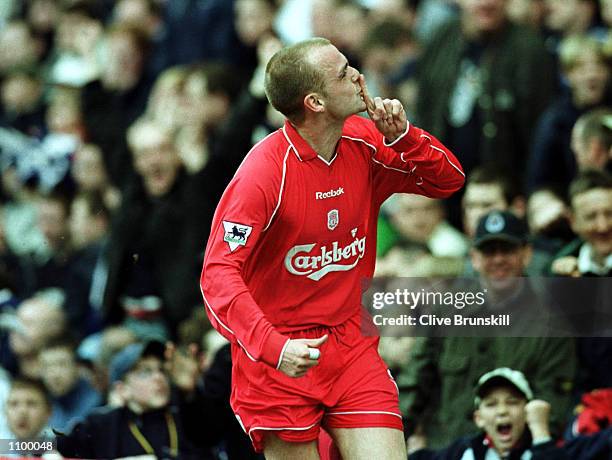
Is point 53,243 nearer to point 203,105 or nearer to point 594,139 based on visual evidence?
point 203,105

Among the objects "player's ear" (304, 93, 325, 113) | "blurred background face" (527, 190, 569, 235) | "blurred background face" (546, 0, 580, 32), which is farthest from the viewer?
"blurred background face" (546, 0, 580, 32)

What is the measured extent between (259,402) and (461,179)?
119 cm

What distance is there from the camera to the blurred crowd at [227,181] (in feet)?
24.3

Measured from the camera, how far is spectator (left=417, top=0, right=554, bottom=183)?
8.56 metres

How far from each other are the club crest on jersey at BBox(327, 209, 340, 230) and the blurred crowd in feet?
6.23

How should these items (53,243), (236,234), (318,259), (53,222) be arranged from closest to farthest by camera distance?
(236,234)
(318,259)
(53,243)
(53,222)

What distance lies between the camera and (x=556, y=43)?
28.3 feet

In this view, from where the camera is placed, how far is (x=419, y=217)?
8.45 meters

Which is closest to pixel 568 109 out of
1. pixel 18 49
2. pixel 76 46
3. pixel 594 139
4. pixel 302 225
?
pixel 594 139

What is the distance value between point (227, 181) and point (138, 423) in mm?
1859

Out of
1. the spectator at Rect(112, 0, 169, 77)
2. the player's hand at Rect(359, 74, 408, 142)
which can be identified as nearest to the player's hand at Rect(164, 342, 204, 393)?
the player's hand at Rect(359, 74, 408, 142)

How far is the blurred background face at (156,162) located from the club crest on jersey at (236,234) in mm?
3899

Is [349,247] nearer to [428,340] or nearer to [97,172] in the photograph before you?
[428,340]

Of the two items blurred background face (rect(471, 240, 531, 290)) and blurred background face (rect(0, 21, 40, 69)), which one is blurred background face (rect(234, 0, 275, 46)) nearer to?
blurred background face (rect(0, 21, 40, 69))
